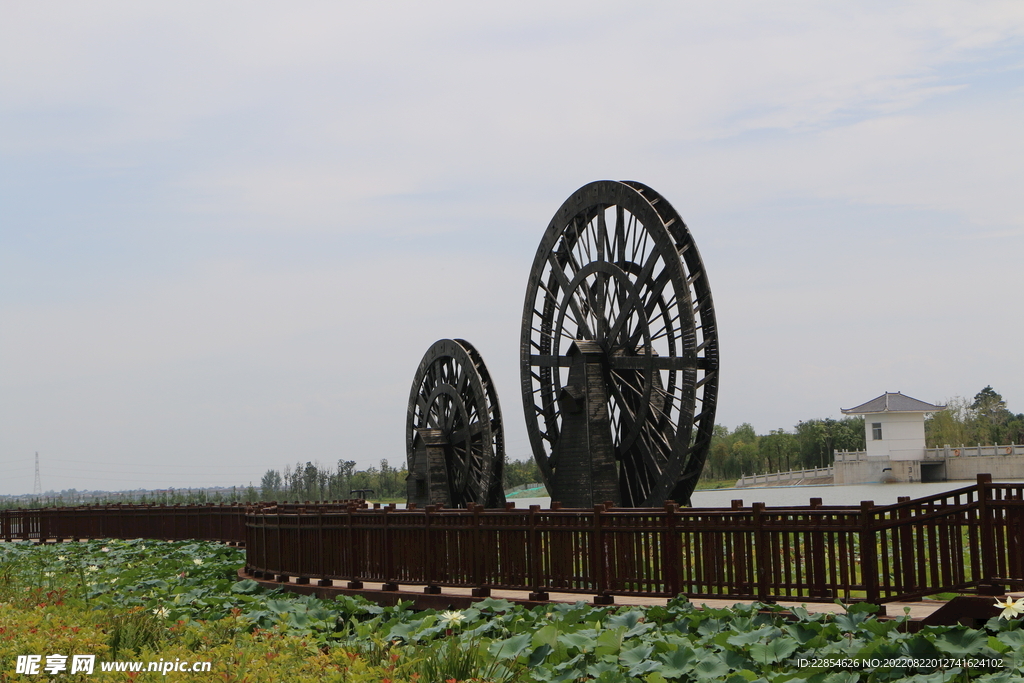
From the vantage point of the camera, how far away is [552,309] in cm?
2109

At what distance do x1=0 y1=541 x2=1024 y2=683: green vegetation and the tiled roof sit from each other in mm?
45306

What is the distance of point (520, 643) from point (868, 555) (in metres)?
3.13

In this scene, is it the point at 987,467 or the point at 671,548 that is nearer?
the point at 671,548

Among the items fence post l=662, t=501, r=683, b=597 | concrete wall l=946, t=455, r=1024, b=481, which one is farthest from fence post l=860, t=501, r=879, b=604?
concrete wall l=946, t=455, r=1024, b=481

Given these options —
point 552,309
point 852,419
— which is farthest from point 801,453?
point 552,309

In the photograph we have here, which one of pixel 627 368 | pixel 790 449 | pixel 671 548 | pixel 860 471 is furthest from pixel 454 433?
pixel 790 449

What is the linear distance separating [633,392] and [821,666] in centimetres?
1174

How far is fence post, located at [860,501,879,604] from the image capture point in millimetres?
8406

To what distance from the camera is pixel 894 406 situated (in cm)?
5203

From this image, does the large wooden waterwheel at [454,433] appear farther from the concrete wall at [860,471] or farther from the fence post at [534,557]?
the concrete wall at [860,471]

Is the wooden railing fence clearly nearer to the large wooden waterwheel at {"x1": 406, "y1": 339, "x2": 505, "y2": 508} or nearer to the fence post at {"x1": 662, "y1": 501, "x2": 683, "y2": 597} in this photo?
the fence post at {"x1": 662, "y1": 501, "x2": 683, "y2": 597}

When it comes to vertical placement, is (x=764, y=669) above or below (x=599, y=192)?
below

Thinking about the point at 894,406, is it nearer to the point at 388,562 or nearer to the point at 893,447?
the point at 893,447

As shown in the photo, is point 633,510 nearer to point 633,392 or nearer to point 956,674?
point 956,674
